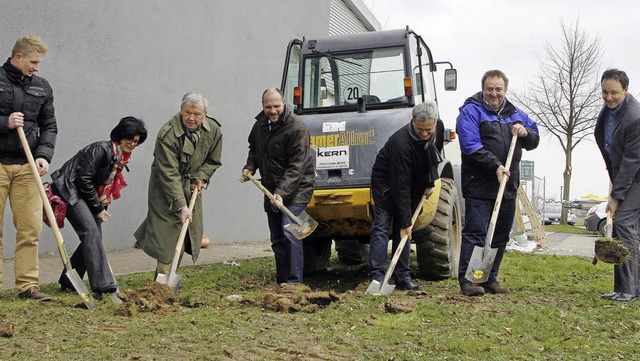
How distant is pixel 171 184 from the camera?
6.47 meters

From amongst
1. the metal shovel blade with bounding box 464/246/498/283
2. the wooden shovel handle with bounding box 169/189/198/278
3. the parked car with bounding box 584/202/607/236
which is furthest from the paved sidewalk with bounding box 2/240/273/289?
the parked car with bounding box 584/202/607/236

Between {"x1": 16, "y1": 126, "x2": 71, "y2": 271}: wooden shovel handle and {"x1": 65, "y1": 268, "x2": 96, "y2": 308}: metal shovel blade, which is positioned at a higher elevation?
{"x1": 16, "y1": 126, "x2": 71, "y2": 271}: wooden shovel handle

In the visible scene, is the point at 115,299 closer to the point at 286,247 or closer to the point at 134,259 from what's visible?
the point at 286,247

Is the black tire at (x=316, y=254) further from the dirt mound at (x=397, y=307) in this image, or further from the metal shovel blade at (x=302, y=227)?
the dirt mound at (x=397, y=307)

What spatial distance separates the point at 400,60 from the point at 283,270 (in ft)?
8.89

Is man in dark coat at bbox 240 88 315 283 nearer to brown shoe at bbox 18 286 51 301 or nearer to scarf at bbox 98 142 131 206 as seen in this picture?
scarf at bbox 98 142 131 206

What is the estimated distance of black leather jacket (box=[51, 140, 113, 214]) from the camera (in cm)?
614

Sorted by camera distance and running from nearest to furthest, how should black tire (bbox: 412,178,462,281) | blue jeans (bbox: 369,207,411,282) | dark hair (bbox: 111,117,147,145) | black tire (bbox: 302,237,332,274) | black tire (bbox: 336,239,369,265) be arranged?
dark hair (bbox: 111,117,147,145)
blue jeans (bbox: 369,207,411,282)
black tire (bbox: 412,178,462,281)
black tire (bbox: 302,237,332,274)
black tire (bbox: 336,239,369,265)

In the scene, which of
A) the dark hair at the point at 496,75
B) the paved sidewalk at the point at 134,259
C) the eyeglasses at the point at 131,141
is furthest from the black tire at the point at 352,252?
the eyeglasses at the point at 131,141

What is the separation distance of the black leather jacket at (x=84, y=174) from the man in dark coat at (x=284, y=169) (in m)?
1.42

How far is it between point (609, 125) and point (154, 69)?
705 cm

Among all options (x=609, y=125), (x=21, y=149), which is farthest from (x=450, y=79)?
(x=21, y=149)

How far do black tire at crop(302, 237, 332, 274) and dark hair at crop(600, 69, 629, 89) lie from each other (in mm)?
3621

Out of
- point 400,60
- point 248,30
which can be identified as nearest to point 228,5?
point 248,30
